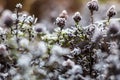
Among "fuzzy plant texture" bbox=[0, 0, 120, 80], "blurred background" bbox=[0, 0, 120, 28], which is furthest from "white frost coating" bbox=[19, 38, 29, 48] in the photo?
"blurred background" bbox=[0, 0, 120, 28]

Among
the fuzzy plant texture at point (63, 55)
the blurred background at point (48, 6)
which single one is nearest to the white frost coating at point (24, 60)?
the fuzzy plant texture at point (63, 55)

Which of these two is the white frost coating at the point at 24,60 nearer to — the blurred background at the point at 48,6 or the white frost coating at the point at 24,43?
the white frost coating at the point at 24,43

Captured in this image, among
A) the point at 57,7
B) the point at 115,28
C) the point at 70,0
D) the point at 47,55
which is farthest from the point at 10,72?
the point at 70,0

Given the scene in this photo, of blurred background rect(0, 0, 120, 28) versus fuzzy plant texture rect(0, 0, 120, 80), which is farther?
blurred background rect(0, 0, 120, 28)

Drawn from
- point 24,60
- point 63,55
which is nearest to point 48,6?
point 63,55

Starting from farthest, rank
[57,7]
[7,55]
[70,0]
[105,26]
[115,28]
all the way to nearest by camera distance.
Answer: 1. [70,0]
2. [57,7]
3. [105,26]
4. [7,55]
5. [115,28]

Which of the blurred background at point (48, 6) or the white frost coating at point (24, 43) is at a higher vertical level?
the blurred background at point (48, 6)

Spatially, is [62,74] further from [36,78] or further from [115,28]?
[115,28]

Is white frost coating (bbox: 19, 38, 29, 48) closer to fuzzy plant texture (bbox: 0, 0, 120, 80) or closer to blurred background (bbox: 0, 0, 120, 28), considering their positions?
fuzzy plant texture (bbox: 0, 0, 120, 80)
